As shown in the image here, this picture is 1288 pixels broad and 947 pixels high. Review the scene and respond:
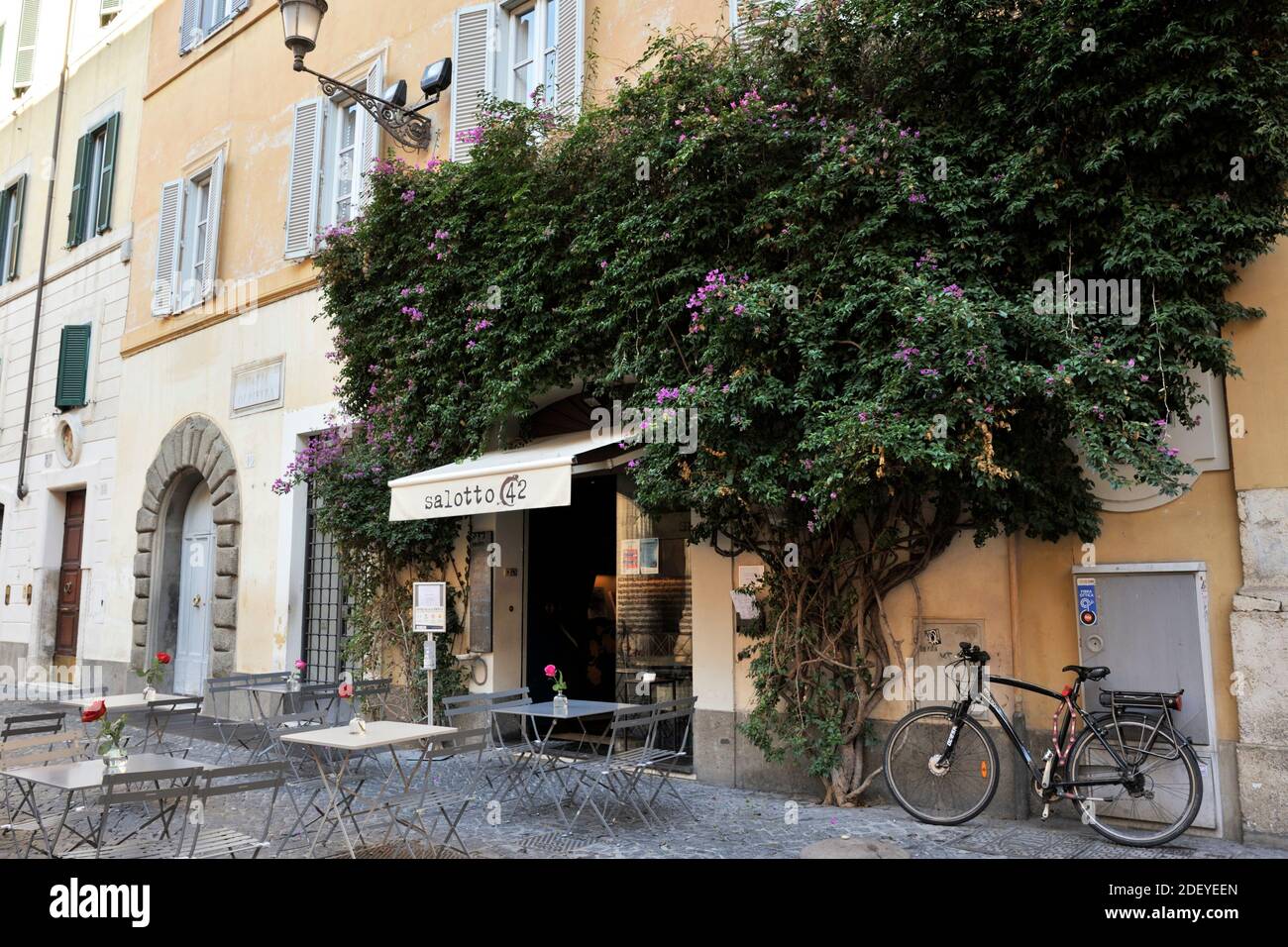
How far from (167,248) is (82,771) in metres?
10.5

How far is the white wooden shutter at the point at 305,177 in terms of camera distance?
11.5 metres

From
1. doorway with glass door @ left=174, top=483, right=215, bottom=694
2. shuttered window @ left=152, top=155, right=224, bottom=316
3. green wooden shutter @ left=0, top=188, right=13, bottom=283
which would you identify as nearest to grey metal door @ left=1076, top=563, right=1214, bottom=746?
doorway with glass door @ left=174, top=483, right=215, bottom=694

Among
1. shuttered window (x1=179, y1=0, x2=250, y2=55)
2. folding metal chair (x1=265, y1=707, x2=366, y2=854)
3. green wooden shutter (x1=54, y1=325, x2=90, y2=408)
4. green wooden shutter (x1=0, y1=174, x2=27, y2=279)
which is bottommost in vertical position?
folding metal chair (x1=265, y1=707, x2=366, y2=854)

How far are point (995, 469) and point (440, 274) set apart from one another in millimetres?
5460

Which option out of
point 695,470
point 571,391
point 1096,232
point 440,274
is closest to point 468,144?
point 440,274

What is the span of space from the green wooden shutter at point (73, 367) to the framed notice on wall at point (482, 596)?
942 cm

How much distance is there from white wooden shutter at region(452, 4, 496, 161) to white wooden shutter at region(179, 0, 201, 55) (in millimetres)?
6275

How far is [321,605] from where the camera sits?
11.1m

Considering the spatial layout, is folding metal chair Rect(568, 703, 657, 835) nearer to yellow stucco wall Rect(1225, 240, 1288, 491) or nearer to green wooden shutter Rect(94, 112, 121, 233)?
yellow stucco wall Rect(1225, 240, 1288, 491)

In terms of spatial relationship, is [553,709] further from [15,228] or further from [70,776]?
[15,228]

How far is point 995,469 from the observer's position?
5270 mm

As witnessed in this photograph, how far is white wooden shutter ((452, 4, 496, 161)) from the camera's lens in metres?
9.87

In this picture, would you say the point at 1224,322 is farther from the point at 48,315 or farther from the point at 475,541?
the point at 48,315

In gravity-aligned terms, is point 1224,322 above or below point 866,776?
above
